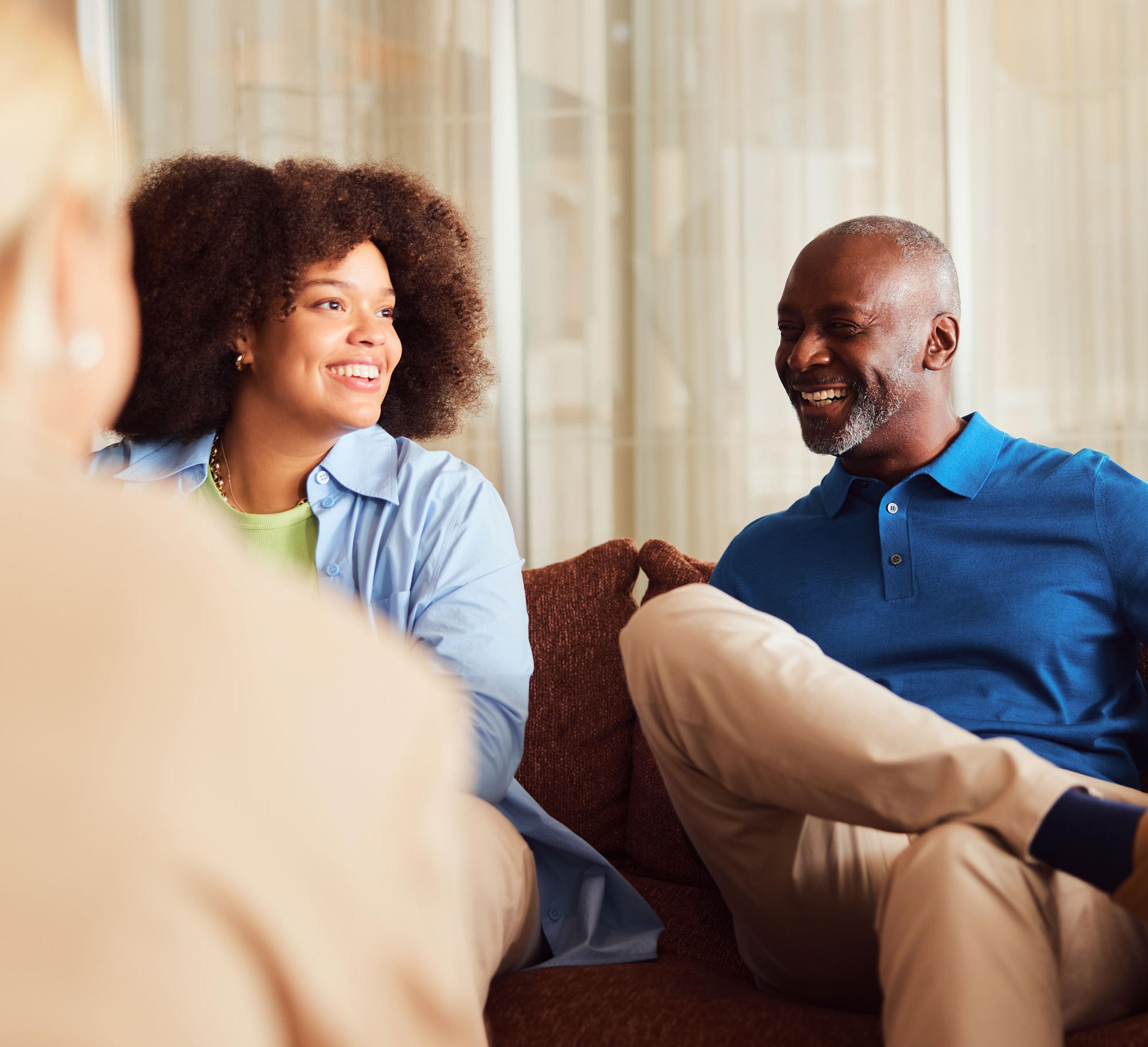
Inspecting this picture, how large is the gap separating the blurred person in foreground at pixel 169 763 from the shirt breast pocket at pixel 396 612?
1.07m

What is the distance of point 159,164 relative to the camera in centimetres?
197

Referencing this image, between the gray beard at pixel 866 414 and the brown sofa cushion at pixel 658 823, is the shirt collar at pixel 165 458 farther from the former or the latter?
the gray beard at pixel 866 414

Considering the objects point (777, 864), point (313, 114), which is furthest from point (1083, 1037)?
point (313, 114)

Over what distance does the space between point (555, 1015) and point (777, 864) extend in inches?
11.8

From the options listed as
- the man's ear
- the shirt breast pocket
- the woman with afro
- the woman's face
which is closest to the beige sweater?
the woman with afro

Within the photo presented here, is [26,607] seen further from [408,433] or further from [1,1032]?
[408,433]

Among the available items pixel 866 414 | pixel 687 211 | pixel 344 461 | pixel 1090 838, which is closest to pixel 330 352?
pixel 344 461

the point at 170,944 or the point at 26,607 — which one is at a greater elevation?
the point at 26,607

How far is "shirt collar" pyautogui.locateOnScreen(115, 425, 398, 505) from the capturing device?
1.64 metres

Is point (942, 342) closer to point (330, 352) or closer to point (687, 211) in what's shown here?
point (330, 352)

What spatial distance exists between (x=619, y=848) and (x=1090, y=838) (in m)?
0.95

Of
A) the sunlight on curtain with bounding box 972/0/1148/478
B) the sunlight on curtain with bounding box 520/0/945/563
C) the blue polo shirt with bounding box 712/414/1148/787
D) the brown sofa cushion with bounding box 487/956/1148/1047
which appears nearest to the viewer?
the brown sofa cushion with bounding box 487/956/1148/1047

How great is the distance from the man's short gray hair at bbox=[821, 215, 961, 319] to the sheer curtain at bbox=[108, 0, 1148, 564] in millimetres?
1219

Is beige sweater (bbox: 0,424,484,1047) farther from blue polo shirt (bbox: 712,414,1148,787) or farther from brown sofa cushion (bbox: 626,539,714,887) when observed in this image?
brown sofa cushion (bbox: 626,539,714,887)
